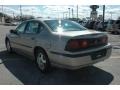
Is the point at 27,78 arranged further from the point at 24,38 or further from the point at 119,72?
the point at 119,72

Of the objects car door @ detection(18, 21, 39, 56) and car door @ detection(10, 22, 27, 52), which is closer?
car door @ detection(18, 21, 39, 56)

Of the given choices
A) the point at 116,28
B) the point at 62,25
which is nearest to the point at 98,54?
the point at 62,25

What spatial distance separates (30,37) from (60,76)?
1649 mm

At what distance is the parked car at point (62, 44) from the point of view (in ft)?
16.9

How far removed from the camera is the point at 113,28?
21.9m

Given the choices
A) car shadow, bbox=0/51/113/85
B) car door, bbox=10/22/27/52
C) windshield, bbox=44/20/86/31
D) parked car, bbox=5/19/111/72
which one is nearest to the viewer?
parked car, bbox=5/19/111/72

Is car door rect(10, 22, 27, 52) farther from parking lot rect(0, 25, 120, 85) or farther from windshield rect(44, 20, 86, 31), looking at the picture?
windshield rect(44, 20, 86, 31)

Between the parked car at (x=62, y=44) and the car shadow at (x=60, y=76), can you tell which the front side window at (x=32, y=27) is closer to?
the parked car at (x=62, y=44)

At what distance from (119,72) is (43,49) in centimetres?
221

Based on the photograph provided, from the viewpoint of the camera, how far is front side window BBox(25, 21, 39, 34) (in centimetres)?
647

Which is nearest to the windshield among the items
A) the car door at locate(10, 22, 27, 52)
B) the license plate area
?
the license plate area

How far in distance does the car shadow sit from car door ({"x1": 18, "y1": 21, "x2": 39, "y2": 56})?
56 cm
